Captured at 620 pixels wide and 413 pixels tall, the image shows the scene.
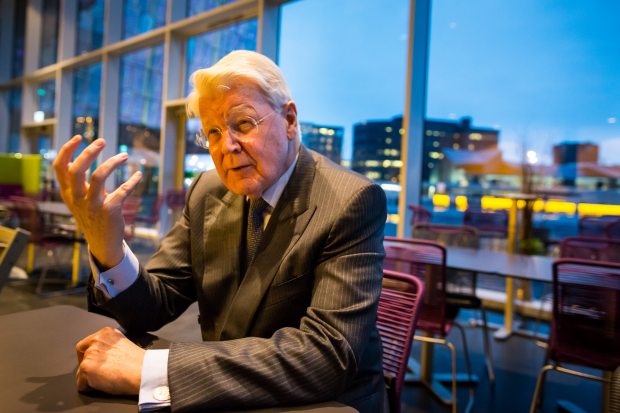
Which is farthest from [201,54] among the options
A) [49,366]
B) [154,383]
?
[154,383]

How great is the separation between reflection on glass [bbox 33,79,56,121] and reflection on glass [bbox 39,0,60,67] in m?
0.55

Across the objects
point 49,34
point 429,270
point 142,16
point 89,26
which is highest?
point 49,34

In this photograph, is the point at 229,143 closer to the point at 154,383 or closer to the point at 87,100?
the point at 154,383

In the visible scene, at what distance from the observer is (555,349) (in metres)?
2.13

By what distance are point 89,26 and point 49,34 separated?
227cm

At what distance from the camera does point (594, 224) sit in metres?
4.43

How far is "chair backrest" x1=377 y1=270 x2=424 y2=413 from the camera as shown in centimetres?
131

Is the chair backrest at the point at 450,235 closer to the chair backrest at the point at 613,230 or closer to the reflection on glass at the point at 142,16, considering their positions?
the chair backrest at the point at 613,230

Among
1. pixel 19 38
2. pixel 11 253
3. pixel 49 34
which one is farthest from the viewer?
pixel 19 38

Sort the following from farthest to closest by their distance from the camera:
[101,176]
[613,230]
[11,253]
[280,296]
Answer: [613,230] < [11,253] < [280,296] < [101,176]

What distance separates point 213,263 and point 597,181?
15.2 feet

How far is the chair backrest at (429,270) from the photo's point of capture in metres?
2.49

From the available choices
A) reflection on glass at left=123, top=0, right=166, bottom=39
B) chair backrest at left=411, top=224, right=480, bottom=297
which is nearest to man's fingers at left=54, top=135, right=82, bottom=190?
chair backrest at left=411, top=224, right=480, bottom=297

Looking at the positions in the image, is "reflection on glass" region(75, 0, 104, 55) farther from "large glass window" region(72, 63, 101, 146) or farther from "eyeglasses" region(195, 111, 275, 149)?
"eyeglasses" region(195, 111, 275, 149)
